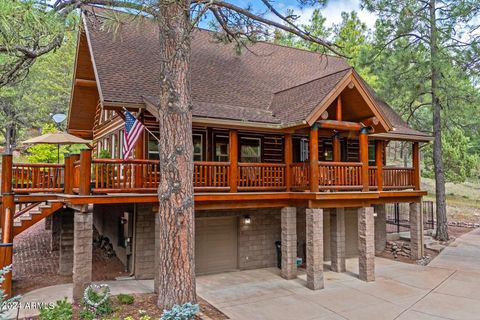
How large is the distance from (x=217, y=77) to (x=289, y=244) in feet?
22.6

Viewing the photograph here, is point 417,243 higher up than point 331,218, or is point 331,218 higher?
point 331,218

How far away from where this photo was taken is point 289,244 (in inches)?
422

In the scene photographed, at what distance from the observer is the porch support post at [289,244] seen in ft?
35.3

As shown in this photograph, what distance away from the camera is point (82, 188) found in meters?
8.36

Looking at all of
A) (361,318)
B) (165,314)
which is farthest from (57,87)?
(361,318)

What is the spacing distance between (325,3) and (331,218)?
23.5 feet

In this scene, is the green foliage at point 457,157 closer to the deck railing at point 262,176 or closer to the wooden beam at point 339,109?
the wooden beam at point 339,109

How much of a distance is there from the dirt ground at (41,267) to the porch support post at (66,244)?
0.30 m

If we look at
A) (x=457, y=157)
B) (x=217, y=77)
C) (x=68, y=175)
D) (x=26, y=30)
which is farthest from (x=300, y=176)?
(x=457, y=157)

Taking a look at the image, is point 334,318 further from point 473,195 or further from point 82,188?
point 473,195

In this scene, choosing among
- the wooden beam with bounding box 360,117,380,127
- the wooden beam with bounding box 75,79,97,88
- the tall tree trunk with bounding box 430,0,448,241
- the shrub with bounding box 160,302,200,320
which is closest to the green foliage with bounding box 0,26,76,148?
the wooden beam with bounding box 75,79,97,88

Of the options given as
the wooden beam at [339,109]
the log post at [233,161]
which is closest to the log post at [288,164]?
the wooden beam at [339,109]

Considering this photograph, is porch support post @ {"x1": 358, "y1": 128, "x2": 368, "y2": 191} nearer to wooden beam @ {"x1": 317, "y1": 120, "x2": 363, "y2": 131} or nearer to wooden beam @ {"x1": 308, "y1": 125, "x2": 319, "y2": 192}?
wooden beam @ {"x1": 317, "y1": 120, "x2": 363, "y2": 131}

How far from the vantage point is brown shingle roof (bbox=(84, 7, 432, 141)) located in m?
10.2
